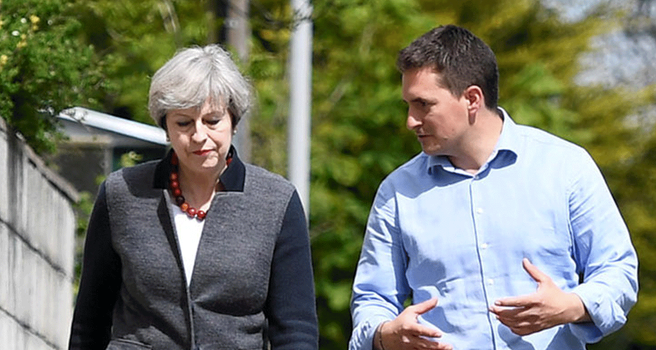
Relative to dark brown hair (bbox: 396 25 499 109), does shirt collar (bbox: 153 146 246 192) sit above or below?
below

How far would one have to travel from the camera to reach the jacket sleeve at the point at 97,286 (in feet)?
15.0

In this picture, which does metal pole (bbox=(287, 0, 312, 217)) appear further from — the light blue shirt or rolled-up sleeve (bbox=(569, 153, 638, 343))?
rolled-up sleeve (bbox=(569, 153, 638, 343))

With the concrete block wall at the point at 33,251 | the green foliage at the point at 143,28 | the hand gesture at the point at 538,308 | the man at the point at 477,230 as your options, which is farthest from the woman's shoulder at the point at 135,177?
the green foliage at the point at 143,28

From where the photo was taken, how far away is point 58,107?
6996 millimetres

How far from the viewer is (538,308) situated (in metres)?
4.24

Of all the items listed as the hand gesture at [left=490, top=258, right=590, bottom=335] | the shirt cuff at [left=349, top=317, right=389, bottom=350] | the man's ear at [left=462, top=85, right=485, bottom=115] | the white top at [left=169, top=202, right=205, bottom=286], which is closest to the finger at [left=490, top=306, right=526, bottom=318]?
the hand gesture at [left=490, top=258, right=590, bottom=335]

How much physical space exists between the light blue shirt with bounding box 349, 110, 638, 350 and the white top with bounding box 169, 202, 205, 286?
0.51 m

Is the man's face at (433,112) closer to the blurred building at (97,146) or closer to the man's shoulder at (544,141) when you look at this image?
the man's shoulder at (544,141)

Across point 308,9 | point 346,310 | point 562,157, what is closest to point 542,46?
point 346,310

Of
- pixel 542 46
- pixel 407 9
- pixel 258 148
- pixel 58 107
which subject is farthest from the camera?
pixel 542 46

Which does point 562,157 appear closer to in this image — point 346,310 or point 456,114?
point 456,114

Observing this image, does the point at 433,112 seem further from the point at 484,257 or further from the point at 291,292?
the point at 291,292

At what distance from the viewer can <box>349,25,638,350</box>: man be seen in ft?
14.6

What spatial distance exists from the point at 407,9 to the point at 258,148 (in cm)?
256
